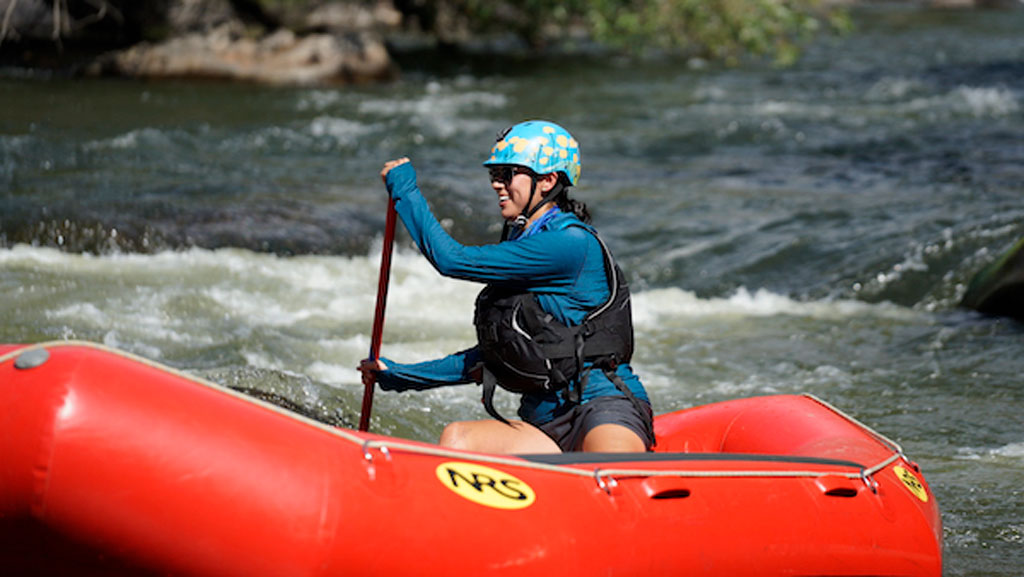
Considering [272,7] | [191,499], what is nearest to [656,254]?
[191,499]

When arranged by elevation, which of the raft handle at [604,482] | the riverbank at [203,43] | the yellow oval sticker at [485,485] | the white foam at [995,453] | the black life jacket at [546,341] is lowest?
the riverbank at [203,43]

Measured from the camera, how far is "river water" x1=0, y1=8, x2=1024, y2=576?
580cm

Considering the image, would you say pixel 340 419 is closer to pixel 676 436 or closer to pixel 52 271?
pixel 676 436

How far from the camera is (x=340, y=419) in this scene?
4988 mm

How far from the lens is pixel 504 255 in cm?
335

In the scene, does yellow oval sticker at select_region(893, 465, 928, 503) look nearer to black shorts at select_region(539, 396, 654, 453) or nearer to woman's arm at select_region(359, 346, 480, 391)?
black shorts at select_region(539, 396, 654, 453)

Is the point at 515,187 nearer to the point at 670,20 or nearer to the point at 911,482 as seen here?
the point at 911,482

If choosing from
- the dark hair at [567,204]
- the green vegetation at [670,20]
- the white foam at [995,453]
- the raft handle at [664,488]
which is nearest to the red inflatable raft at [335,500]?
the raft handle at [664,488]

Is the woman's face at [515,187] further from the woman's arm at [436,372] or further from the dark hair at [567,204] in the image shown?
the woman's arm at [436,372]

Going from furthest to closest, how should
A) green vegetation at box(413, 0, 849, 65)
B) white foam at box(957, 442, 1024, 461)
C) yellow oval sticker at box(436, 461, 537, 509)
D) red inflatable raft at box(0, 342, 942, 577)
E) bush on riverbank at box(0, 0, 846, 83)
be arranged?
1. bush on riverbank at box(0, 0, 846, 83)
2. green vegetation at box(413, 0, 849, 65)
3. white foam at box(957, 442, 1024, 461)
4. yellow oval sticker at box(436, 461, 537, 509)
5. red inflatable raft at box(0, 342, 942, 577)

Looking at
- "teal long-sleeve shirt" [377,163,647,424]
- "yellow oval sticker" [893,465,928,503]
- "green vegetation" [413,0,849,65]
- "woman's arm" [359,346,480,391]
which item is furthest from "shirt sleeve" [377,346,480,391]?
"green vegetation" [413,0,849,65]

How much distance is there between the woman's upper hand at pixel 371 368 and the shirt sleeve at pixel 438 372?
3 cm

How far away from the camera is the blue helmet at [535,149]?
347cm

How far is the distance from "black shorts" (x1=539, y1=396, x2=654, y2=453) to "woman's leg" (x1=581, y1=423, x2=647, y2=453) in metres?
0.02
